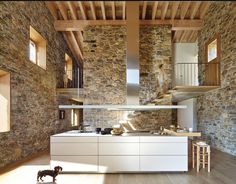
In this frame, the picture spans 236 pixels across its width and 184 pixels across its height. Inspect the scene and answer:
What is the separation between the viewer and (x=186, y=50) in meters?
12.3

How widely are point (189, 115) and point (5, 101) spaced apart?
912 centimetres

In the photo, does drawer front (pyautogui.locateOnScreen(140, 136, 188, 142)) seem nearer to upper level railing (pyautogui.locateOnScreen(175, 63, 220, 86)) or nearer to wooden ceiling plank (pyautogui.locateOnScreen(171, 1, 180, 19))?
upper level railing (pyautogui.locateOnScreen(175, 63, 220, 86))

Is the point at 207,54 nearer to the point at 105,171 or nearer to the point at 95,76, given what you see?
the point at 95,76

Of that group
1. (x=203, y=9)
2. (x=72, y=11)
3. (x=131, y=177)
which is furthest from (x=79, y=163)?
(x=203, y=9)

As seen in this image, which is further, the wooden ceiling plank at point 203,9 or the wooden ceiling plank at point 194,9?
the wooden ceiling plank at point 203,9

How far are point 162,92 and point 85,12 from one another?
15.1 feet

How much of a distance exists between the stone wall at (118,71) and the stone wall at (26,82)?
4.84 ft

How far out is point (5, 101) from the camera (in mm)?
5848

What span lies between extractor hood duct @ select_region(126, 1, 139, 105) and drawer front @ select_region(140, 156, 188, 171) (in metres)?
1.91

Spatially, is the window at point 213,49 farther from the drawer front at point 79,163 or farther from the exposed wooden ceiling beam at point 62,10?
the drawer front at point 79,163

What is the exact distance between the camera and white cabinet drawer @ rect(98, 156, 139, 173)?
4941mm

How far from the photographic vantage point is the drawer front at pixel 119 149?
4.96 meters

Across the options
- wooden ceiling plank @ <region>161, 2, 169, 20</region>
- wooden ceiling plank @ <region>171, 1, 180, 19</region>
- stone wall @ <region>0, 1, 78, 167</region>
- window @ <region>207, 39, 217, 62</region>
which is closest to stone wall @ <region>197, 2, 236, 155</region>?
window @ <region>207, 39, 217, 62</region>

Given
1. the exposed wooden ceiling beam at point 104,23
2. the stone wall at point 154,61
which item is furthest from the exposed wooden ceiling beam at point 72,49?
the stone wall at point 154,61
